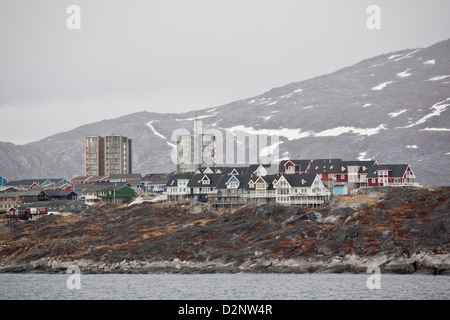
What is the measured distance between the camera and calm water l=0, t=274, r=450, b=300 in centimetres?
10644

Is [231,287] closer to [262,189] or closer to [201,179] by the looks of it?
[262,189]

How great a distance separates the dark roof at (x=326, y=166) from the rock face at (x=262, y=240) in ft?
73.6

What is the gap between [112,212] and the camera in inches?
7466

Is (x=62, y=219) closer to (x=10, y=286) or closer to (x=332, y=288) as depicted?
(x=10, y=286)

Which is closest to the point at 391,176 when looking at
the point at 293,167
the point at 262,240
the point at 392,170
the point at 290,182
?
the point at 392,170

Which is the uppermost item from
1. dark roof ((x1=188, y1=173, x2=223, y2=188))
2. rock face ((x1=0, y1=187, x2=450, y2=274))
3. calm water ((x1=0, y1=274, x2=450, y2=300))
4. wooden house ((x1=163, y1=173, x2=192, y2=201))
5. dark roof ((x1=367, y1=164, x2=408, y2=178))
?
dark roof ((x1=367, y1=164, x2=408, y2=178))

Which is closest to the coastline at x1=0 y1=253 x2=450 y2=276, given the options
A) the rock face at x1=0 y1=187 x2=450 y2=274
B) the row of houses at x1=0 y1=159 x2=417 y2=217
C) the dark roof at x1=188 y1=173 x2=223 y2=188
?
the rock face at x1=0 y1=187 x2=450 y2=274

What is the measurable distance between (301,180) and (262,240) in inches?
1109

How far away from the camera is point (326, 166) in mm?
191625

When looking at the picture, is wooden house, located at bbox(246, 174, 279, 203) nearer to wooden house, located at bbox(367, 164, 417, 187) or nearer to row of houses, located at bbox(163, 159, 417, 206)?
row of houses, located at bbox(163, 159, 417, 206)

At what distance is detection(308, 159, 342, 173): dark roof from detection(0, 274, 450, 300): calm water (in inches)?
2547

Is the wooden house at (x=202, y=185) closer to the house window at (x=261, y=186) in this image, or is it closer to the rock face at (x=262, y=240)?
the rock face at (x=262, y=240)

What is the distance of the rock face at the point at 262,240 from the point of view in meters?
131
